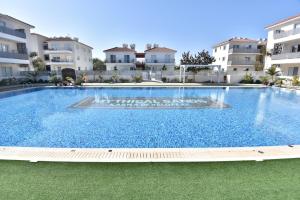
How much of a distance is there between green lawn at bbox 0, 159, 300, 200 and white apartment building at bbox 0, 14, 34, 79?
1103 inches

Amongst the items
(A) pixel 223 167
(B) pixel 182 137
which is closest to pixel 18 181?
(A) pixel 223 167

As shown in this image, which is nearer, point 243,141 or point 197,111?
point 243,141

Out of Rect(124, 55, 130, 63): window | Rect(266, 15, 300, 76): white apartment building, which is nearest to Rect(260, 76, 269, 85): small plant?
Rect(266, 15, 300, 76): white apartment building

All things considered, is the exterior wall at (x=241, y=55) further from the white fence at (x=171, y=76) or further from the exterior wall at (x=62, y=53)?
the exterior wall at (x=62, y=53)

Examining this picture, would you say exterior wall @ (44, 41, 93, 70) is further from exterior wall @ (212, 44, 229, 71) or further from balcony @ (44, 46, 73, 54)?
exterior wall @ (212, 44, 229, 71)

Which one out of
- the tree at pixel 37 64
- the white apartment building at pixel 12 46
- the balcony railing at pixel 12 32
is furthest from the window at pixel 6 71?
the balcony railing at pixel 12 32

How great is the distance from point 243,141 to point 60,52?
1532 inches

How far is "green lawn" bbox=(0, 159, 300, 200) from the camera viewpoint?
11.3 feet

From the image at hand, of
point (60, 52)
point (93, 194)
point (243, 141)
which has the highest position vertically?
point (60, 52)

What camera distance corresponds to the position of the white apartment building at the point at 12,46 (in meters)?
25.9

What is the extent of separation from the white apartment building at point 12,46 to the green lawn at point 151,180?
28.0 meters

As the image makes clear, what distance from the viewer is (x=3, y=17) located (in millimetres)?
26516

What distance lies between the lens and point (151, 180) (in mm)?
3871

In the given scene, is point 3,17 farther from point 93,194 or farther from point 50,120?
point 93,194
